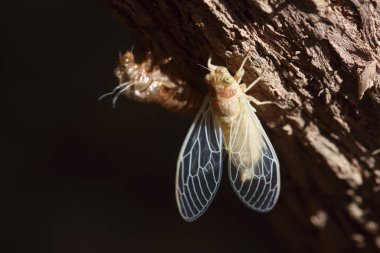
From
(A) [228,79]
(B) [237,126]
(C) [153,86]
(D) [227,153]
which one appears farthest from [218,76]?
(D) [227,153]

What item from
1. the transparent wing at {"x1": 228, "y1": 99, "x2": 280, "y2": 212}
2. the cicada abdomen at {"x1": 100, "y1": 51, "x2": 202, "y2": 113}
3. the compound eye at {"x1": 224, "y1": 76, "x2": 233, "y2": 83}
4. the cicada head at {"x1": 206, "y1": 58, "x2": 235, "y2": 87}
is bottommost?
the transparent wing at {"x1": 228, "y1": 99, "x2": 280, "y2": 212}

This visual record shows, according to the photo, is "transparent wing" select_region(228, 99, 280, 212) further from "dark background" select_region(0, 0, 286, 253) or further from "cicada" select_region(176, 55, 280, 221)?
"dark background" select_region(0, 0, 286, 253)

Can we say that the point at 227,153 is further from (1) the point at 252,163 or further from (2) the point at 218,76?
(2) the point at 218,76

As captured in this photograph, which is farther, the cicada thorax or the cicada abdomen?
the cicada abdomen

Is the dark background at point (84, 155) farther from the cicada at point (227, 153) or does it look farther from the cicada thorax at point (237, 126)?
the cicada thorax at point (237, 126)

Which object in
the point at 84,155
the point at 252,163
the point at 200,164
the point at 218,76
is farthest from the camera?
the point at 84,155

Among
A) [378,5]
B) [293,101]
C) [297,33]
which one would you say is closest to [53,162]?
[293,101]

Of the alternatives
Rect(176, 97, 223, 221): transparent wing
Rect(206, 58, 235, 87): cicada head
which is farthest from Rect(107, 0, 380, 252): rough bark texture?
Rect(176, 97, 223, 221): transparent wing

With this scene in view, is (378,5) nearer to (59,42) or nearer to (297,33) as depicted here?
(297,33)
